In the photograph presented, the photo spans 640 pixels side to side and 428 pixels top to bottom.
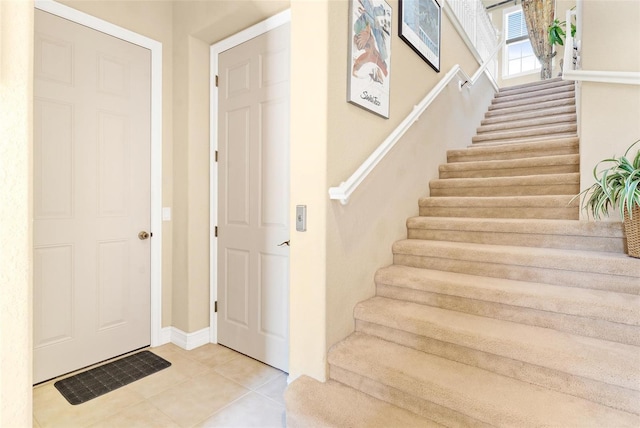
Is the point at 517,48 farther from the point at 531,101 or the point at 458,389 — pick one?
the point at 458,389

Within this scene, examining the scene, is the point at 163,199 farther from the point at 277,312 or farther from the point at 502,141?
the point at 502,141

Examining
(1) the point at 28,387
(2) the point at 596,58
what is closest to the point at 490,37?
(2) the point at 596,58

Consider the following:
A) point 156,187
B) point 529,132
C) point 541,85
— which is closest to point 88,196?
point 156,187

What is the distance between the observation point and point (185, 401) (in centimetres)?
192

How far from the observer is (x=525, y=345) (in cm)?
144

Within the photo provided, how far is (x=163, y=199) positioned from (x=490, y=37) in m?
5.32

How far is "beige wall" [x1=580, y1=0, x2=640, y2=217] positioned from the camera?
197cm

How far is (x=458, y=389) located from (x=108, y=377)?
2.07 metres

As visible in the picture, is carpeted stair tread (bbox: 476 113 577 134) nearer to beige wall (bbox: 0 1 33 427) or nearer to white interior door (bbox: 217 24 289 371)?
white interior door (bbox: 217 24 289 371)

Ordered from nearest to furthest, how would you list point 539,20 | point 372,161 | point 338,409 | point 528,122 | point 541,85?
point 338,409 < point 372,161 < point 528,122 < point 541,85 < point 539,20

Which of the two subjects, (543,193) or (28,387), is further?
(543,193)

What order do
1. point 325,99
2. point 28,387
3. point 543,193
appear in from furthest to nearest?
point 543,193 → point 325,99 → point 28,387

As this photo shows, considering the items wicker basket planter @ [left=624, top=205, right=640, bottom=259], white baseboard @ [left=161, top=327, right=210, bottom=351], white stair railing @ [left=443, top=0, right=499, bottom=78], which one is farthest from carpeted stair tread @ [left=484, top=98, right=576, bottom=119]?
white baseboard @ [left=161, top=327, right=210, bottom=351]

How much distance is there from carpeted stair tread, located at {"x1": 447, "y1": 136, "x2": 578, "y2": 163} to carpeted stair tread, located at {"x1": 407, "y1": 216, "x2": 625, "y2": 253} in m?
1.07
